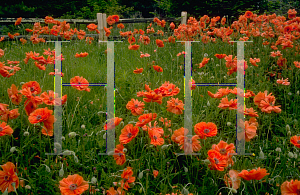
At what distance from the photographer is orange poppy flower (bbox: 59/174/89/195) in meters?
0.76

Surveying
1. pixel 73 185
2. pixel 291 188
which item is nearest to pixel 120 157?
pixel 73 185

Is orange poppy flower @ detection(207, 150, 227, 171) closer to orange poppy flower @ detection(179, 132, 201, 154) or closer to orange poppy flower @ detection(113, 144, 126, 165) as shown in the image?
orange poppy flower @ detection(179, 132, 201, 154)

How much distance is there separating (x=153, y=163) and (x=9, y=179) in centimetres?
63

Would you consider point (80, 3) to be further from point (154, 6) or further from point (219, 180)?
point (219, 180)

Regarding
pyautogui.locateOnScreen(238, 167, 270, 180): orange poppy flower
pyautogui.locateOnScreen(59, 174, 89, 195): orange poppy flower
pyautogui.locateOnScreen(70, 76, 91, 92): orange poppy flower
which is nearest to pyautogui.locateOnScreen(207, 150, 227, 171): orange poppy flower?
pyautogui.locateOnScreen(238, 167, 270, 180): orange poppy flower

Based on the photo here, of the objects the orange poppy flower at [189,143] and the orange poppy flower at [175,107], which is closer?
the orange poppy flower at [189,143]

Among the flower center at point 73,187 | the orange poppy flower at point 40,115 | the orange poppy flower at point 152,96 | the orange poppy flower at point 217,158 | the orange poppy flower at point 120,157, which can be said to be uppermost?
the orange poppy flower at point 152,96

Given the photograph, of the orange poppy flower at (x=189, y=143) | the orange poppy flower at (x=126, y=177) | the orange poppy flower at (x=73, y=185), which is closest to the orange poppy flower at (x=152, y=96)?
the orange poppy flower at (x=189, y=143)

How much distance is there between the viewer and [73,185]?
2.57 feet

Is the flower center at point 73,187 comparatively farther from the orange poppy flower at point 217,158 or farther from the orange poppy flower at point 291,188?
the orange poppy flower at point 291,188

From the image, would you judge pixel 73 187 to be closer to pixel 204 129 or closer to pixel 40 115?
pixel 40 115

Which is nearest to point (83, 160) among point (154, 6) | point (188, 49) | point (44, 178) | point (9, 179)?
point (44, 178)

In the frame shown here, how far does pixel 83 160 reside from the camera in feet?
3.63

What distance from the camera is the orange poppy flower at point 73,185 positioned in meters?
0.76
